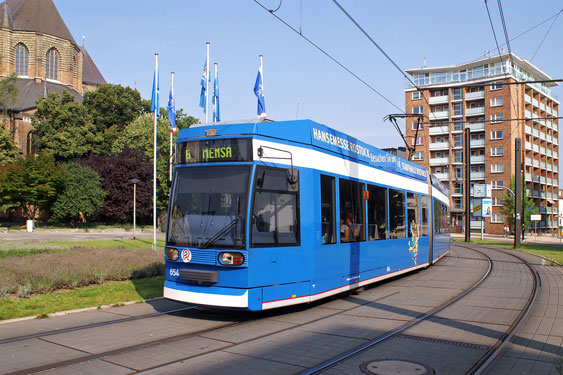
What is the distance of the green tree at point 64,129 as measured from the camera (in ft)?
199

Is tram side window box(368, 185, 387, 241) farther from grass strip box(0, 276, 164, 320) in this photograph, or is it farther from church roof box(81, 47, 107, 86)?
church roof box(81, 47, 107, 86)

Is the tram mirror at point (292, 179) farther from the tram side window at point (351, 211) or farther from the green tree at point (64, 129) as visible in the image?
the green tree at point (64, 129)

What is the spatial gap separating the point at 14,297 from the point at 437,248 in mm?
15056

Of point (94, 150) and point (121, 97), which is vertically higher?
point (121, 97)

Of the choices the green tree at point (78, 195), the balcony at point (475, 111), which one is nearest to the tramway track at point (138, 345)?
the green tree at point (78, 195)

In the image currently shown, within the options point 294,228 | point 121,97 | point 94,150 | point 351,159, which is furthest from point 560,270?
point 121,97

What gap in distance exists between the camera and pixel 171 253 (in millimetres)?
8586

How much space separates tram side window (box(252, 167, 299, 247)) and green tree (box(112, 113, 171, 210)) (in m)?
50.1

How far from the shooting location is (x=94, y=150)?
206ft

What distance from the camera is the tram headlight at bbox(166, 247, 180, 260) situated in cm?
850

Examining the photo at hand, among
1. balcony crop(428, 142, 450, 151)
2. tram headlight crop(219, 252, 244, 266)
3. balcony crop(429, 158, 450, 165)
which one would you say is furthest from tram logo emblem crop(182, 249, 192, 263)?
balcony crop(428, 142, 450, 151)

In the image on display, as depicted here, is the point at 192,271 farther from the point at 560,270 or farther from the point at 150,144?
the point at 150,144

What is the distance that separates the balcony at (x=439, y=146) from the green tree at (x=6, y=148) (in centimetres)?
6433

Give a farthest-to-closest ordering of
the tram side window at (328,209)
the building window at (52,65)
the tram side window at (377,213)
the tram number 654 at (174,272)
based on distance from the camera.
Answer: the building window at (52,65) → the tram side window at (377,213) → the tram side window at (328,209) → the tram number 654 at (174,272)
